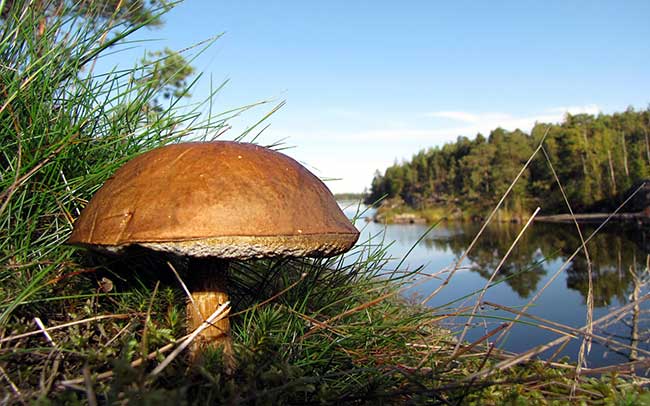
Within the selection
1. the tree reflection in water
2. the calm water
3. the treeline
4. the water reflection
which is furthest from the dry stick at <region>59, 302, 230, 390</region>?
the treeline

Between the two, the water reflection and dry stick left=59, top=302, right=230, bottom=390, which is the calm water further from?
dry stick left=59, top=302, right=230, bottom=390

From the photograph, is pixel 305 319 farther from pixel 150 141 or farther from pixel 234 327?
pixel 150 141

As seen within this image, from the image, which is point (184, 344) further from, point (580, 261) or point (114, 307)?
point (580, 261)

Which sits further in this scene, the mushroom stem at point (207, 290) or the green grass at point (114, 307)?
the mushroom stem at point (207, 290)

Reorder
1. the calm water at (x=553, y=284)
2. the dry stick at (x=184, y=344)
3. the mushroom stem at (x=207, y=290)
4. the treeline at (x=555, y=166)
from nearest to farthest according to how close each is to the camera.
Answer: the dry stick at (x=184, y=344) < the mushroom stem at (x=207, y=290) < the calm water at (x=553, y=284) < the treeline at (x=555, y=166)

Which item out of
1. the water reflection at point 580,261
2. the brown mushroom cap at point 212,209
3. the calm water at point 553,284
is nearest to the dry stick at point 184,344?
the brown mushroom cap at point 212,209

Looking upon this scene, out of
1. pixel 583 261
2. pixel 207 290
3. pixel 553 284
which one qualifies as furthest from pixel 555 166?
pixel 207 290

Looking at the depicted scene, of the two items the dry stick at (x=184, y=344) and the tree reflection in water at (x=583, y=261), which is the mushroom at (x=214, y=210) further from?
the tree reflection in water at (x=583, y=261)
